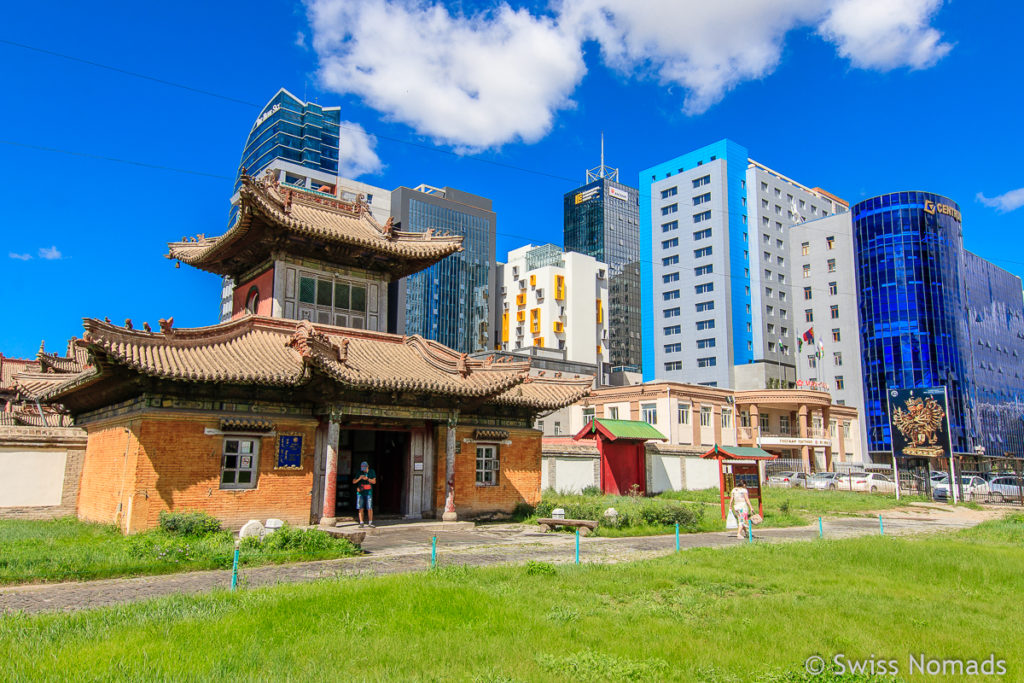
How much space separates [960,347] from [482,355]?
47216 mm

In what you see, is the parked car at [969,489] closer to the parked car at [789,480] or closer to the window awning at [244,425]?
the parked car at [789,480]

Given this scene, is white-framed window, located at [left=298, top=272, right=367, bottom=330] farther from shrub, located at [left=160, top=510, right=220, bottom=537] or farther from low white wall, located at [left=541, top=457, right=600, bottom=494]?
low white wall, located at [left=541, top=457, right=600, bottom=494]

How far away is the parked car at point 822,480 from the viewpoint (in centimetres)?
4375

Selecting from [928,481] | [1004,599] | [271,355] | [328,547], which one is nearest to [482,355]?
[928,481]

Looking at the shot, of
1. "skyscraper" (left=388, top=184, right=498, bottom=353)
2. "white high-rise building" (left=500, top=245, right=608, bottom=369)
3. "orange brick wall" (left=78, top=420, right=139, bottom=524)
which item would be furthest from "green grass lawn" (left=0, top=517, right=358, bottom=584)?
"skyscraper" (left=388, top=184, right=498, bottom=353)

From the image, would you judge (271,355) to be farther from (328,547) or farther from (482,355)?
(482,355)

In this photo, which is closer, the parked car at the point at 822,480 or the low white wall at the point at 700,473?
the low white wall at the point at 700,473

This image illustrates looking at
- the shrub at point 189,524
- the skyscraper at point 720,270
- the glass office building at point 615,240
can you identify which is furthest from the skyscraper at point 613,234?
the shrub at point 189,524

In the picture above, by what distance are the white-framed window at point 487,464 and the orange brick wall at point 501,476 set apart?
169mm

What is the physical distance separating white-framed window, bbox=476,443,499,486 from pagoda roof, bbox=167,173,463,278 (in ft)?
20.9

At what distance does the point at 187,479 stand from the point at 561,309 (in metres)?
81.1

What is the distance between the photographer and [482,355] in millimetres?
72000

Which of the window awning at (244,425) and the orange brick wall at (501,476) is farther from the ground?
the window awning at (244,425)

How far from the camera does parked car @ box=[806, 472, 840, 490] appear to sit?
43.8 metres
